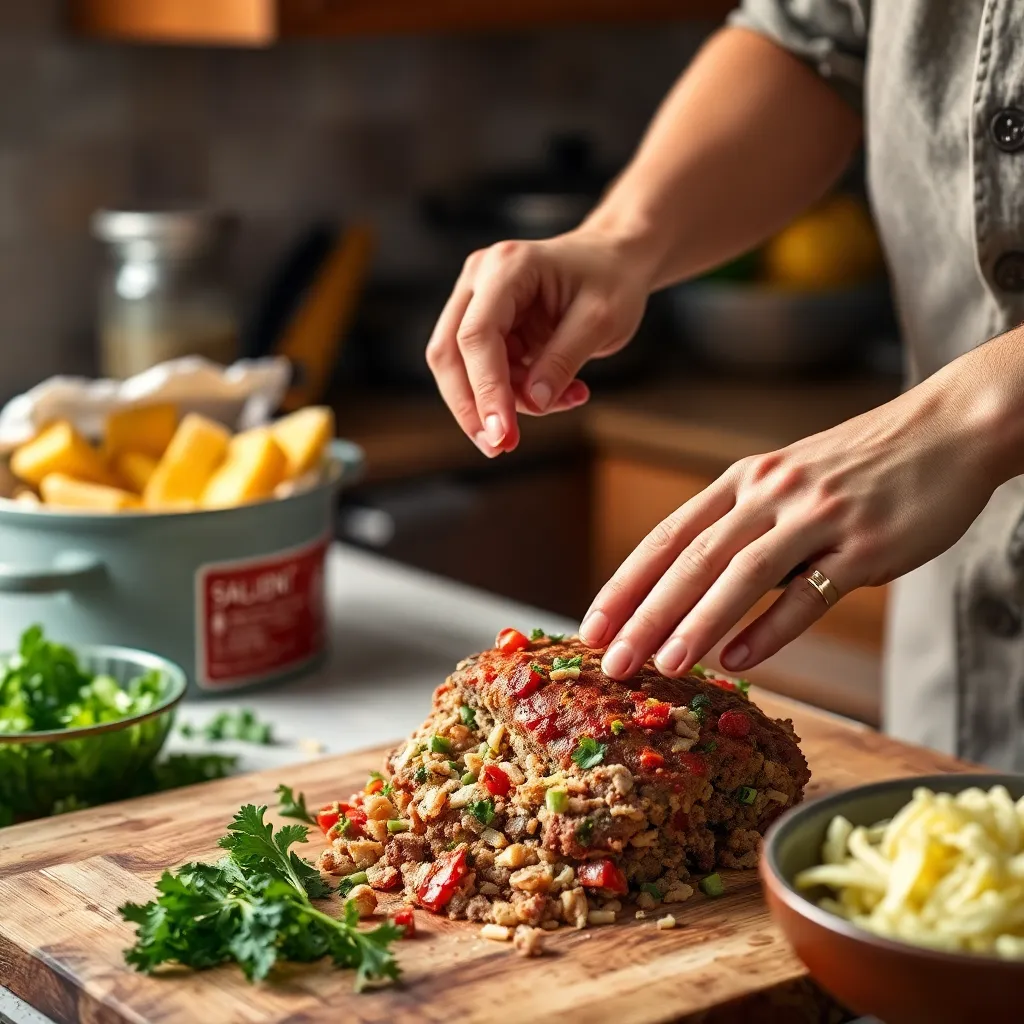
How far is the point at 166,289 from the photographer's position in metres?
2.54

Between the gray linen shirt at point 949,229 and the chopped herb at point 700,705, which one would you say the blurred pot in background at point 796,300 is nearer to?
the gray linen shirt at point 949,229

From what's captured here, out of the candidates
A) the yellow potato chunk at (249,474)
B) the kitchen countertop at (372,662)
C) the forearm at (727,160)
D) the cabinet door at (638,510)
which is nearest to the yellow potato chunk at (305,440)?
the yellow potato chunk at (249,474)

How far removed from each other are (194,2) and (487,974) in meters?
1.88

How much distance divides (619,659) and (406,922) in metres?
0.23

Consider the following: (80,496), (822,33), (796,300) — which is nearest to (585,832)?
(80,496)

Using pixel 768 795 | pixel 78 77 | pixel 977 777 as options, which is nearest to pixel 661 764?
pixel 768 795

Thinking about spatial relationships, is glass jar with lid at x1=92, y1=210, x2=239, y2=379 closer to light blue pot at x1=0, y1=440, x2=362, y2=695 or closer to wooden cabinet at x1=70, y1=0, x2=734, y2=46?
wooden cabinet at x1=70, y1=0, x2=734, y2=46

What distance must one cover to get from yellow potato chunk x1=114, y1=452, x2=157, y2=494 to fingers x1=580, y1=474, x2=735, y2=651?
2.49ft

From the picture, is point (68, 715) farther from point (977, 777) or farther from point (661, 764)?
point (977, 777)

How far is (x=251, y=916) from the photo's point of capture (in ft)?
3.65

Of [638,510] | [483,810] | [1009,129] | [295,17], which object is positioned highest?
[295,17]

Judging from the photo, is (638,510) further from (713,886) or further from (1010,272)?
(713,886)

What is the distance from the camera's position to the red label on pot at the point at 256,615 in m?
1.71

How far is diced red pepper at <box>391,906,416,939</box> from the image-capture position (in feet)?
3.80
